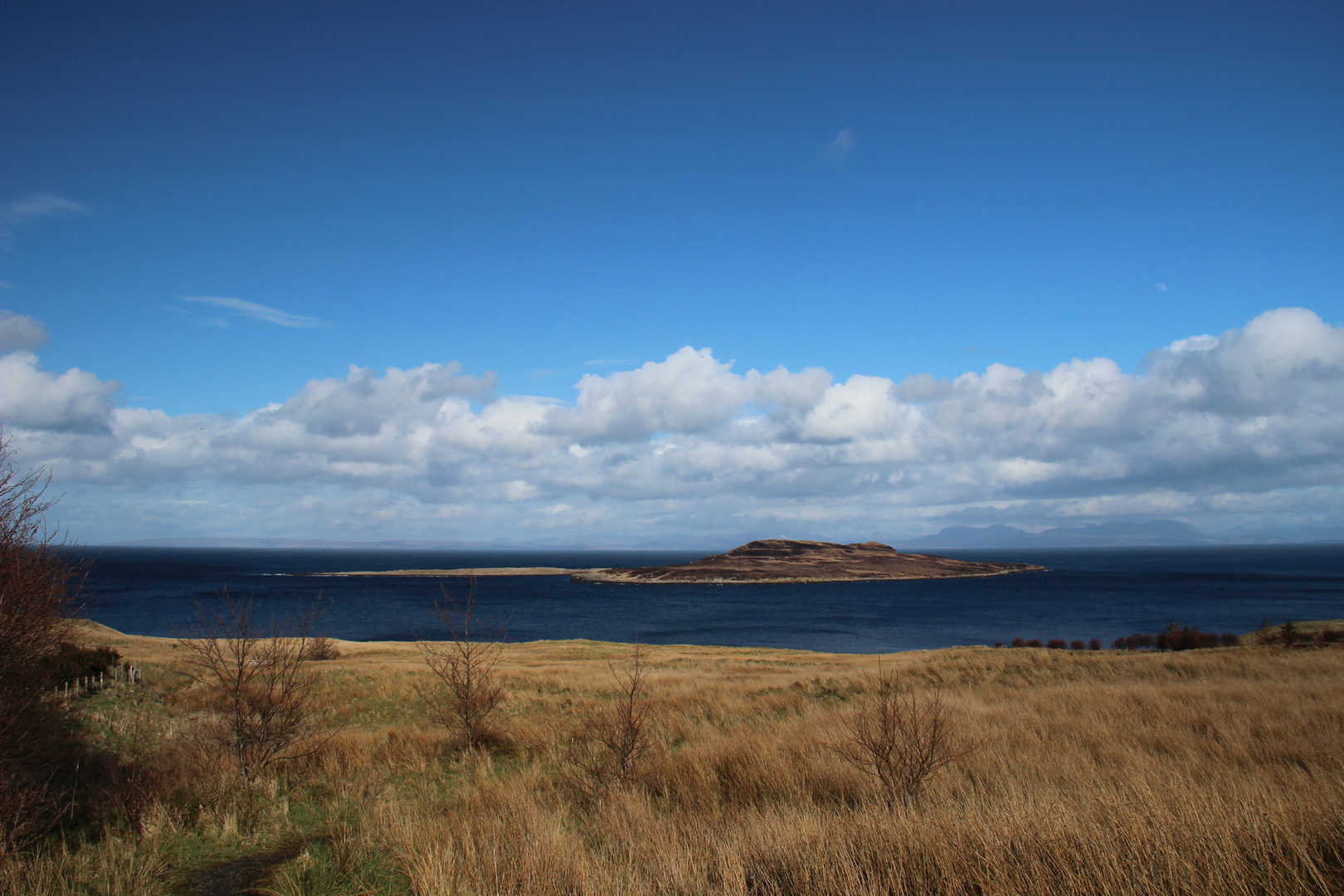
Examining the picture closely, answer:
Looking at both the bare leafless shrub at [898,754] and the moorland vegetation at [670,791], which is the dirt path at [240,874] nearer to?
the moorland vegetation at [670,791]

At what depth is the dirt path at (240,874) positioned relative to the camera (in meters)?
5.95

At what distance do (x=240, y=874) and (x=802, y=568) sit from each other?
161m

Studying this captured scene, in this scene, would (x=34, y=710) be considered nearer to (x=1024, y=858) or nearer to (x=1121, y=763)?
(x=1024, y=858)

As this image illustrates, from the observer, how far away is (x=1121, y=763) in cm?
884

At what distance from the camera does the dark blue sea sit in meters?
68.2

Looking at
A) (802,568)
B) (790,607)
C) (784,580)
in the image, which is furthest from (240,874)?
(802,568)

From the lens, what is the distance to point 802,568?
161 meters

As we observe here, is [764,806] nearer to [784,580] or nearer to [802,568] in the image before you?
[784,580]

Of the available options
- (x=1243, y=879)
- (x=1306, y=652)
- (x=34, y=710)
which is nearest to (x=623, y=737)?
(x=1243, y=879)

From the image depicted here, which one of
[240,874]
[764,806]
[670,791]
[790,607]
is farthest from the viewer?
[790,607]

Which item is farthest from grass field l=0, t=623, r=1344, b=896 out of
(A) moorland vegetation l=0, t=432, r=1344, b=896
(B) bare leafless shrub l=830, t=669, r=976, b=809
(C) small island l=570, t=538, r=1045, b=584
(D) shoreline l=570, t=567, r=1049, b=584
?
(C) small island l=570, t=538, r=1045, b=584

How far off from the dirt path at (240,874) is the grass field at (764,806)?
116 mm

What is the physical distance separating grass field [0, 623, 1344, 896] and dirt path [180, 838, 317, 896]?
0.12 metres

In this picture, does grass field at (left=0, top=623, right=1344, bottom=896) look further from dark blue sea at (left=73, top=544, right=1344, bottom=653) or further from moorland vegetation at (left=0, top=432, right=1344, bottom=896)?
dark blue sea at (left=73, top=544, right=1344, bottom=653)
